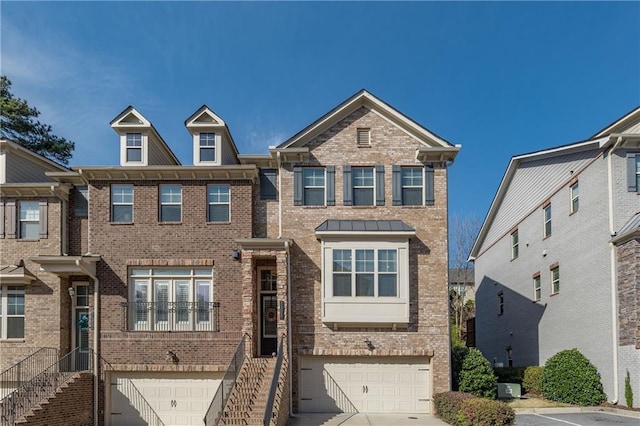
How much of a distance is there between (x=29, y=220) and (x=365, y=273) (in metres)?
11.2

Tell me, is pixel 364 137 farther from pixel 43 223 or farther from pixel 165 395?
pixel 43 223

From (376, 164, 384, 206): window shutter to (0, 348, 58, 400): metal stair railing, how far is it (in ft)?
37.0

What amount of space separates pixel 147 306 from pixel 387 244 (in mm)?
7821

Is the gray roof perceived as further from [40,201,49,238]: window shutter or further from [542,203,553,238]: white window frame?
[40,201,49,238]: window shutter

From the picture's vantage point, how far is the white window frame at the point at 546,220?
20.8 m

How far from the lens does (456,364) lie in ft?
53.0

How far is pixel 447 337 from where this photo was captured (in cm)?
1570

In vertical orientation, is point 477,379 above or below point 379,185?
below

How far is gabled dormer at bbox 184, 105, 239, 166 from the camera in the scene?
17094 millimetres

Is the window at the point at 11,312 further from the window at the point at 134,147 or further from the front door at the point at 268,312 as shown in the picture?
the front door at the point at 268,312

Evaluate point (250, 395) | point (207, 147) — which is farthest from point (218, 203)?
point (250, 395)

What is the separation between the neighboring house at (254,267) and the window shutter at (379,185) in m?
0.05

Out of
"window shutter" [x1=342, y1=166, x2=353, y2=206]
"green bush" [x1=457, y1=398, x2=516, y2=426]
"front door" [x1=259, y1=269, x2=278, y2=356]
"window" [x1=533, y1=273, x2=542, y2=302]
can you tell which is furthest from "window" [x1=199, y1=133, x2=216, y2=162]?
"window" [x1=533, y1=273, x2=542, y2=302]

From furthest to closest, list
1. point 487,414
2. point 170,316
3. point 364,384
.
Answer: point 170,316 < point 364,384 < point 487,414
